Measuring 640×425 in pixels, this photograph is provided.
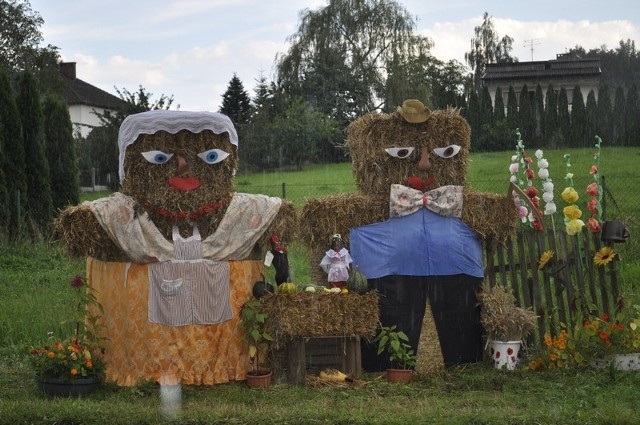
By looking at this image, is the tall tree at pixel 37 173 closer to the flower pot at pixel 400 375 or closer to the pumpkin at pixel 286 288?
the pumpkin at pixel 286 288

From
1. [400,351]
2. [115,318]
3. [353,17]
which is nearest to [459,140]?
[400,351]

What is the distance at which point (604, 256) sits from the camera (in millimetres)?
9508

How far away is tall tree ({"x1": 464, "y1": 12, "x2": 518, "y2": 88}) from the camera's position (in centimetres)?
5509

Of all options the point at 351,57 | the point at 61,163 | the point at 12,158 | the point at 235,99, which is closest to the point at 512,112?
the point at 351,57

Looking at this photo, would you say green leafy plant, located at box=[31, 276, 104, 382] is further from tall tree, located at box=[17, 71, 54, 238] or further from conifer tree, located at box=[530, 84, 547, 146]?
conifer tree, located at box=[530, 84, 547, 146]

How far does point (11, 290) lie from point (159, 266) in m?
5.80

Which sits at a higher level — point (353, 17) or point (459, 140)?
point (353, 17)

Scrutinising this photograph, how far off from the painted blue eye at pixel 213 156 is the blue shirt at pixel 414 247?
1.57 m

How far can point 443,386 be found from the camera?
28.4 feet

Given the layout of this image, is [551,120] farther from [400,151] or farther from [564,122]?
[400,151]

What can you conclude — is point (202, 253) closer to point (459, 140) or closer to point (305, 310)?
point (305, 310)

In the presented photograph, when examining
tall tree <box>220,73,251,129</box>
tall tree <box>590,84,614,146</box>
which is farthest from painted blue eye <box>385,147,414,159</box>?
tall tree <box>220,73,251,129</box>

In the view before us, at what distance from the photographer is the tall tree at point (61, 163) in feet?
59.5

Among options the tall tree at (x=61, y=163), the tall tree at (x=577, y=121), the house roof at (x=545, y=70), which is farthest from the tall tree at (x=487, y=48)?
the tall tree at (x=61, y=163)
